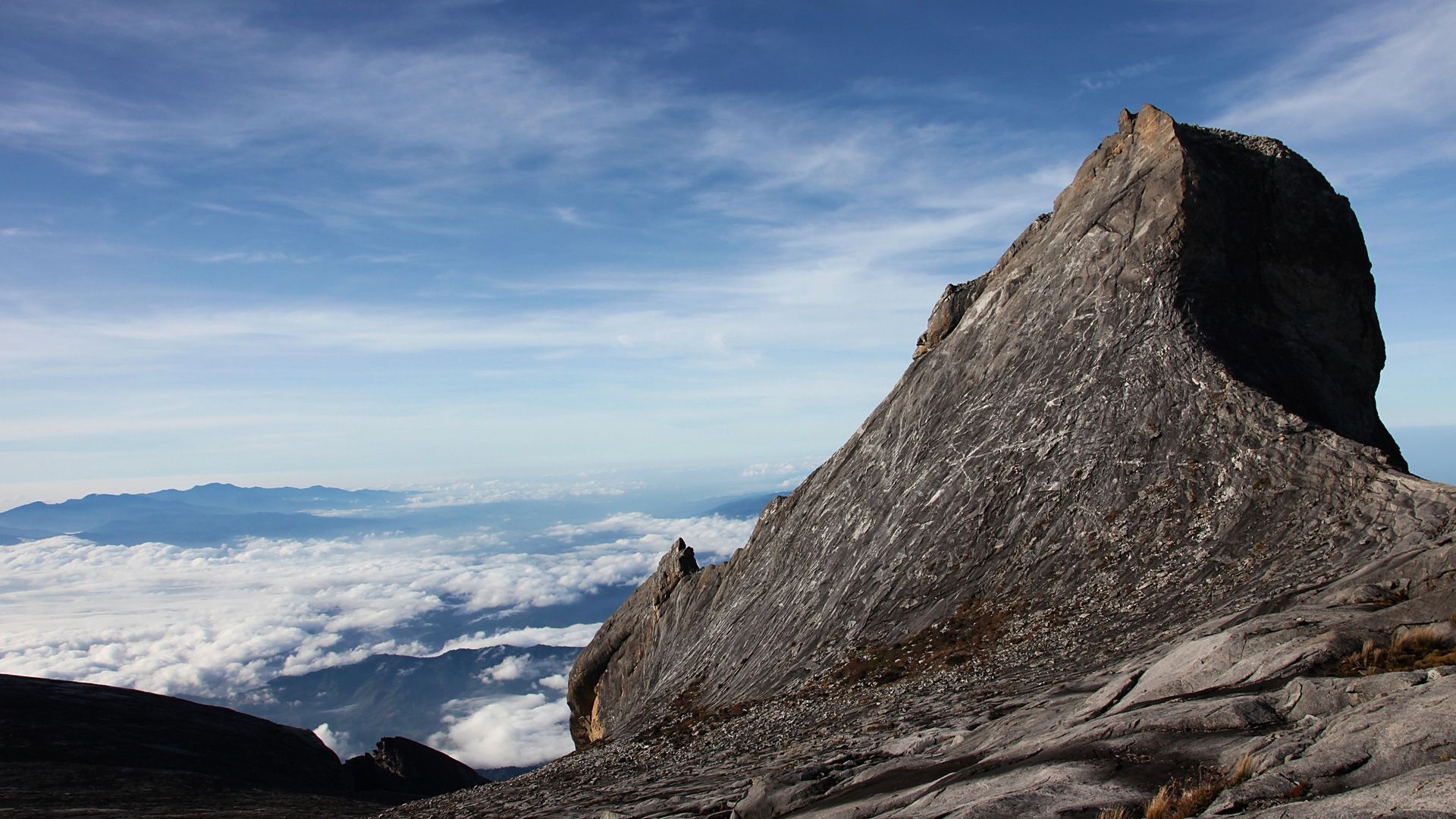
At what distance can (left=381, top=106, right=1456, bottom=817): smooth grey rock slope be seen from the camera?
16453mm

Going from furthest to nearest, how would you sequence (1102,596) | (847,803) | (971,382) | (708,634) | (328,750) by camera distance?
(328,750) < (708,634) < (971,382) < (1102,596) < (847,803)

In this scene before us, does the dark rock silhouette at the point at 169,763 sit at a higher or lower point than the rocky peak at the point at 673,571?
lower

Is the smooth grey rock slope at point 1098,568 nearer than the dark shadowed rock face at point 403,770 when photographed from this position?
Yes

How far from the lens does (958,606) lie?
37625 millimetres

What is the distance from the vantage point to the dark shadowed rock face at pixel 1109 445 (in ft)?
108

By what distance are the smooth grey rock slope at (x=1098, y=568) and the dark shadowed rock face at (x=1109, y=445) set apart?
16 cm

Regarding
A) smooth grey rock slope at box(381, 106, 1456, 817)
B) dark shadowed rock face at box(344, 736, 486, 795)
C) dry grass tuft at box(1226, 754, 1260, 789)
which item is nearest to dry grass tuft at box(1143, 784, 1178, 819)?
smooth grey rock slope at box(381, 106, 1456, 817)

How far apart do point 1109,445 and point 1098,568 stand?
22.8 ft

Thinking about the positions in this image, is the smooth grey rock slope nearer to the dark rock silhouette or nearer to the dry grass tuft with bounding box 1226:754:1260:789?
the dry grass tuft with bounding box 1226:754:1260:789

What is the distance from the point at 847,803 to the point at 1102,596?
752 inches

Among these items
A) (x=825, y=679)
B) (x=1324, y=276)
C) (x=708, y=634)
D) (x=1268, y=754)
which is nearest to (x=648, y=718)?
(x=708, y=634)

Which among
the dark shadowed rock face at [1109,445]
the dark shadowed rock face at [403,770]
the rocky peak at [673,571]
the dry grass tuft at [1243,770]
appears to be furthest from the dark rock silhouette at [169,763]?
the dry grass tuft at [1243,770]

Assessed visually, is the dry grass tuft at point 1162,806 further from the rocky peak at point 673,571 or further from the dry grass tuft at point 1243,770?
the rocky peak at point 673,571

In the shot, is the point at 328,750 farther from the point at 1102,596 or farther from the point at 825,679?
the point at 1102,596
